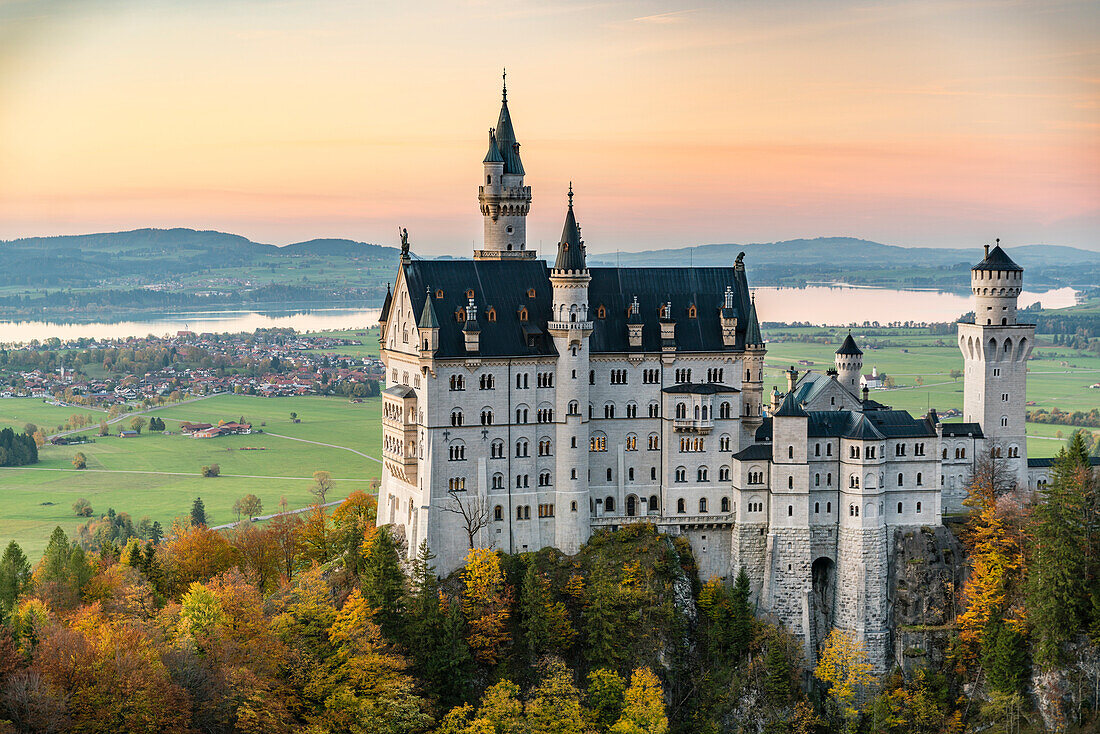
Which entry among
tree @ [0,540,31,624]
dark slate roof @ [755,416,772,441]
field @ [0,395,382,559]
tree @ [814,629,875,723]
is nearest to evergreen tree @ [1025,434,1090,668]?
tree @ [814,629,875,723]

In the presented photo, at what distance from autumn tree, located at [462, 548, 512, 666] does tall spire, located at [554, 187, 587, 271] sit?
18711 millimetres

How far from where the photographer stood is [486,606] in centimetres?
7444

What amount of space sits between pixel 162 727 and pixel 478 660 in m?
19.4

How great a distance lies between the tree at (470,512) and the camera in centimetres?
7738

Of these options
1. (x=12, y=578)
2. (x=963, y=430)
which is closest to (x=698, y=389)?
(x=963, y=430)

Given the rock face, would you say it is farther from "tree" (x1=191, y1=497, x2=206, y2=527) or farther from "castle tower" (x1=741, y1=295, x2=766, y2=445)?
"tree" (x1=191, y1=497, x2=206, y2=527)

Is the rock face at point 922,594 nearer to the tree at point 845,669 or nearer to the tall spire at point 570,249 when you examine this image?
the tree at point 845,669

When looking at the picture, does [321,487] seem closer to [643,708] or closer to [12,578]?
[12,578]

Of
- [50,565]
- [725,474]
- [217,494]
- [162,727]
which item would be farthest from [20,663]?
[217,494]

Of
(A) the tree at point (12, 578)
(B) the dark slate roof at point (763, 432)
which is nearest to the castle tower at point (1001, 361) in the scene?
(B) the dark slate roof at point (763, 432)

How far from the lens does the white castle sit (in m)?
77.8

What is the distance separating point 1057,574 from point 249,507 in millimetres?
92501

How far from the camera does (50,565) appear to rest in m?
79.9

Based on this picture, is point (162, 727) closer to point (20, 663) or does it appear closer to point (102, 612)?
point (20, 663)
